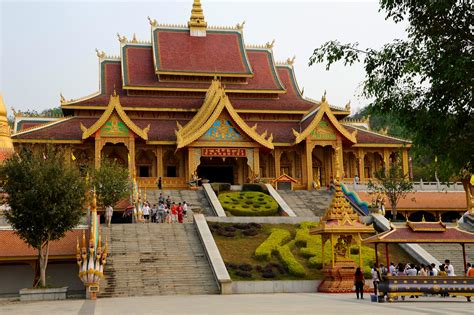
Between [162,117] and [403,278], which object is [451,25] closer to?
[403,278]

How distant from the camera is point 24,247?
2672 centimetres

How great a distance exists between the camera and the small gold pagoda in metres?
24.6

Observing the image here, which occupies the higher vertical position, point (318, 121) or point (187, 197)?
point (318, 121)

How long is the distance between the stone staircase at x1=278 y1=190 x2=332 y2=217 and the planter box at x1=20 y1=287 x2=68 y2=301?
15501 millimetres

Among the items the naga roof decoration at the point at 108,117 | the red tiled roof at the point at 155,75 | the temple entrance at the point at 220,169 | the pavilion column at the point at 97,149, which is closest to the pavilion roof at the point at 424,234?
the naga roof decoration at the point at 108,117

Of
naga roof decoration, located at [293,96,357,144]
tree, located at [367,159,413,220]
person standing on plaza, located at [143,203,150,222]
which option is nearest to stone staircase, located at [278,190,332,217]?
tree, located at [367,159,413,220]

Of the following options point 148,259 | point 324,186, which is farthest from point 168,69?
point 148,259

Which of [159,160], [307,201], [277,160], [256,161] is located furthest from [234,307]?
[277,160]

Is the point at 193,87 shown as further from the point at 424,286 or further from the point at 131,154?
the point at 424,286

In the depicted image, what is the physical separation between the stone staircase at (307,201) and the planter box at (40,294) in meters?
15.5

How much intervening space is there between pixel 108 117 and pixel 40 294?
2047 cm

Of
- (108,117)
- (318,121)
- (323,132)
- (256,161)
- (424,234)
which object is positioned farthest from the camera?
(323,132)

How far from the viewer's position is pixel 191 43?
176 feet

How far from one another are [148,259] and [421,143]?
16.1 metres
